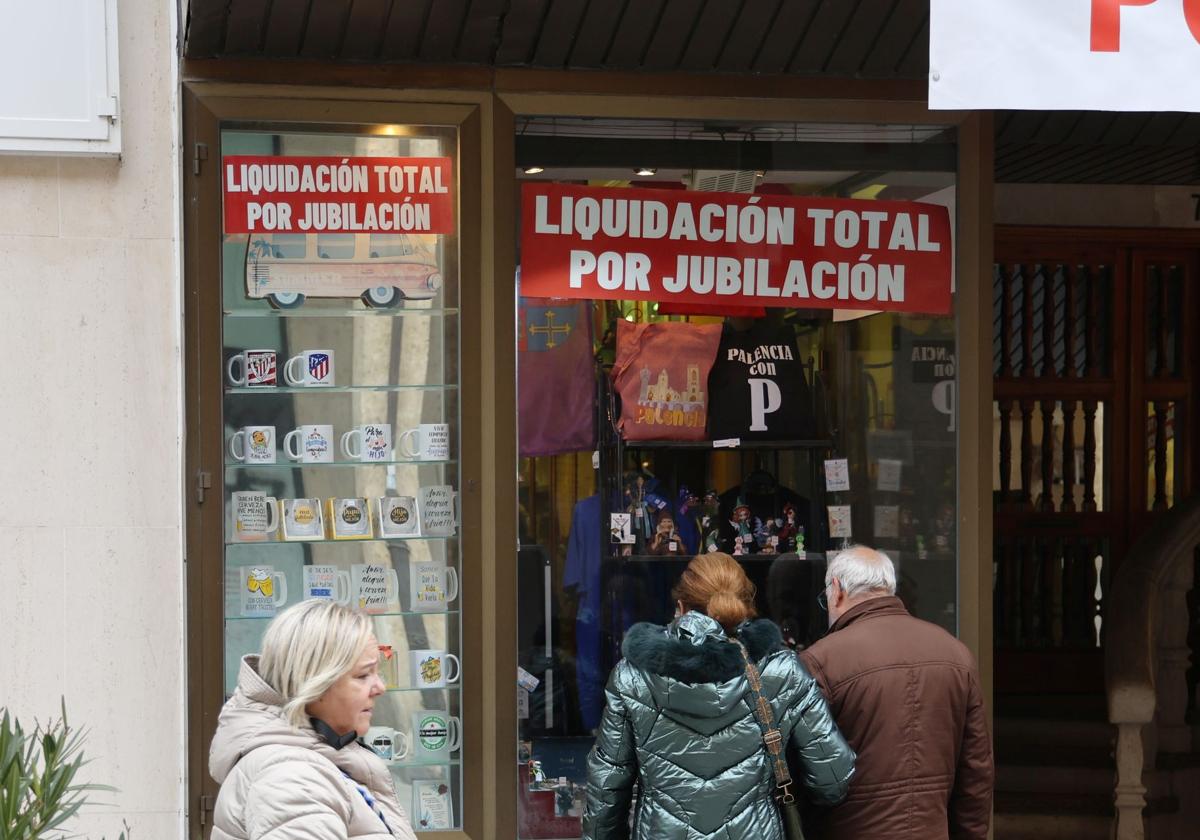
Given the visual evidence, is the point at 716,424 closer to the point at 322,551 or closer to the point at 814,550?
the point at 814,550

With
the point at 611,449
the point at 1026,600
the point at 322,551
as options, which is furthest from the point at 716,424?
the point at 1026,600

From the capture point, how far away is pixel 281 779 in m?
2.79

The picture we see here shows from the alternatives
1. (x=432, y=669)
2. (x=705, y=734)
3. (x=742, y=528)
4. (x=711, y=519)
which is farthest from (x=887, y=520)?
(x=705, y=734)

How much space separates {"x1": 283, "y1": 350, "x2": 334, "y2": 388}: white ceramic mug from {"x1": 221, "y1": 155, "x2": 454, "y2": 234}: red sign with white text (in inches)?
19.2

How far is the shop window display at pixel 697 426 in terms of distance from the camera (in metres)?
5.76

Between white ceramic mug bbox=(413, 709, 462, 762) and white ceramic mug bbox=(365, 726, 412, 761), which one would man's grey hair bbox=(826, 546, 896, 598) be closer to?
white ceramic mug bbox=(413, 709, 462, 762)

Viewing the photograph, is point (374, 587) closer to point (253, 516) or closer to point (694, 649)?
point (253, 516)

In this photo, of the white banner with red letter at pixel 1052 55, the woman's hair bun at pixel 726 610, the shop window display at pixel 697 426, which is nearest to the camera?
the white banner with red letter at pixel 1052 55

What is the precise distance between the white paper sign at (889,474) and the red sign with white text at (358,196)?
2.09 meters

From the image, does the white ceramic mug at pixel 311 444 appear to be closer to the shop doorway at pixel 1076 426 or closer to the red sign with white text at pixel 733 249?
the red sign with white text at pixel 733 249

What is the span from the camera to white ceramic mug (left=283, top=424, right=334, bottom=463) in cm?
563

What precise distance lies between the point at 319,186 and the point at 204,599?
1.65 metres

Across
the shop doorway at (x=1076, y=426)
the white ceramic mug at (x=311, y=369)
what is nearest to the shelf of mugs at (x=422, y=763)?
the white ceramic mug at (x=311, y=369)

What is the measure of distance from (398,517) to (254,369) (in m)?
0.81
